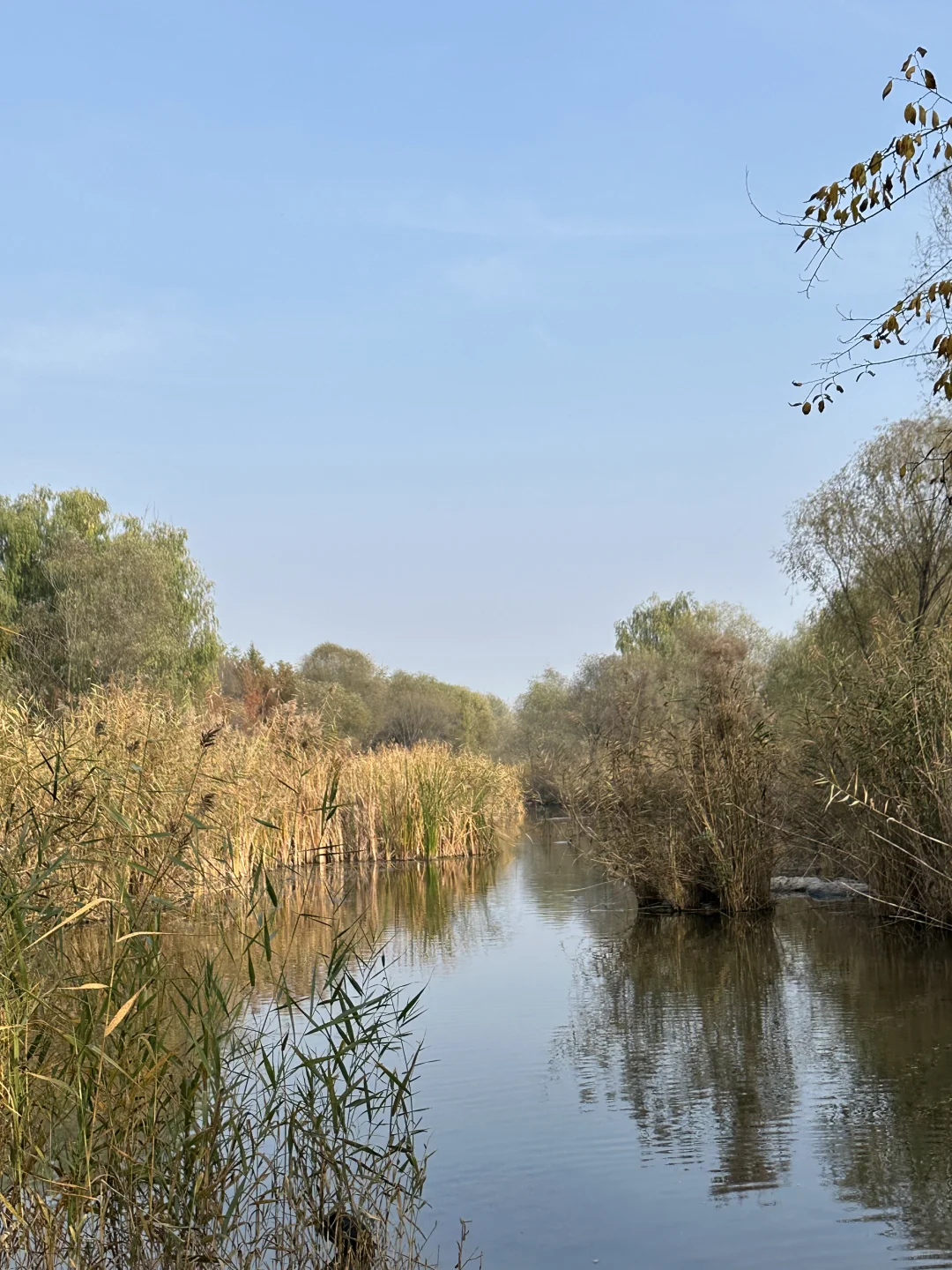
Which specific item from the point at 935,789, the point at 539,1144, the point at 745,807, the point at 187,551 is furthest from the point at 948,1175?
the point at 187,551

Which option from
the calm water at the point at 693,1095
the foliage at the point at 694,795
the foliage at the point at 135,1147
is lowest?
the calm water at the point at 693,1095

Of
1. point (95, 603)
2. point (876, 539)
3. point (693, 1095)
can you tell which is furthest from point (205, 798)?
point (95, 603)

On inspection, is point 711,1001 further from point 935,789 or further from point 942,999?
point 935,789

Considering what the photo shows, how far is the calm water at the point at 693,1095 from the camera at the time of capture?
192 inches

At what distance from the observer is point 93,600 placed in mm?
33844

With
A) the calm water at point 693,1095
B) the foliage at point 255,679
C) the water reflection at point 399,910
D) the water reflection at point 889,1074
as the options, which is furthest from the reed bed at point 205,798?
the foliage at point 255,679

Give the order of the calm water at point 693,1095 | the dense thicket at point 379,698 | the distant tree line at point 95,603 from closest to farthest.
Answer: the calm water at point 693,1095 < the distant tree line at point 95,603 < the dense thicket at point 379,698

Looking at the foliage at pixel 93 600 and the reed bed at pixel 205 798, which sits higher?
the foliage at pixel 93 600

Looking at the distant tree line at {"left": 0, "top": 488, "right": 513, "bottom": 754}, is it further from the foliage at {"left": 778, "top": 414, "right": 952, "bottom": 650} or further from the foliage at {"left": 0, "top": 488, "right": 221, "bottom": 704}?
the foliage at {"left": 778, "top": 414, "right": 952, "bottom": 650}

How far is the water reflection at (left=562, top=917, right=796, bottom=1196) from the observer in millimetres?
5910

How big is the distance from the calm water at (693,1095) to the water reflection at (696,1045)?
0.8 inches

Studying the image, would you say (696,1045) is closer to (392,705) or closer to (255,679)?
(255,679)

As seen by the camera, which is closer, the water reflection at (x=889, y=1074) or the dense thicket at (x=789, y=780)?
the water reflection at (x=889, y=1074)

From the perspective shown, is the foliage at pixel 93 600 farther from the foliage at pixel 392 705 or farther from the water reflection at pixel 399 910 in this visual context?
the foliage at pixel 392 705
